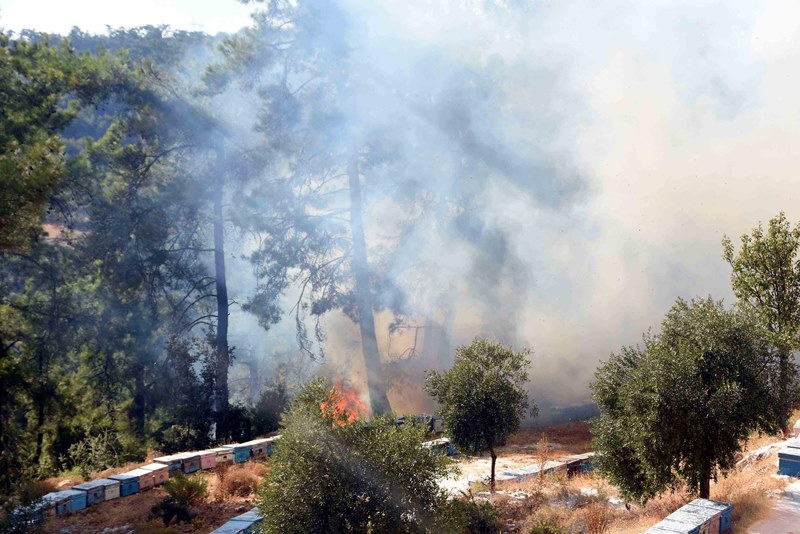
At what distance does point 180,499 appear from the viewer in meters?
22.3

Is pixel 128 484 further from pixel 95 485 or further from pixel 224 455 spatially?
pixel 224 455

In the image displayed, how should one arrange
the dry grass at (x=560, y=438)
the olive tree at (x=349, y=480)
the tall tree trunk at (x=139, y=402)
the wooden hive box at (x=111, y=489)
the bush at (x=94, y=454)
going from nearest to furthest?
the olive tree at (x=349, y=480) < the wooden hive box at (x=111, y=489) < the bush at (x=94, y=454) < the dry grass at (x=560, y=438) < the tall tree trunk at (x=139, y=402)

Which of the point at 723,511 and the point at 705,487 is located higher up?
the point at 705,487

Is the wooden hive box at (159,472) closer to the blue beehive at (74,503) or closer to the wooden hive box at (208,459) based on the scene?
the wooden hive box at (208,459)

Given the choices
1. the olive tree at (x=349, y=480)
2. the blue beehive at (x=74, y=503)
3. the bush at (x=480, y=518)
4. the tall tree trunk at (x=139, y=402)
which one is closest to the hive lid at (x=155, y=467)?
the blue beehive at (x=74, y=503)

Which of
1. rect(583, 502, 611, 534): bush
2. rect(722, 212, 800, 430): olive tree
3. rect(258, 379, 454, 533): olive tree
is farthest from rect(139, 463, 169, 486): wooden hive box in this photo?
rect(722, 212, 800, 430): olive tree

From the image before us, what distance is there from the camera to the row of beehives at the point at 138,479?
2228 cm

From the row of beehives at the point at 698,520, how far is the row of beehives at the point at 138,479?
10.2 meters

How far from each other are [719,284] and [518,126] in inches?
615

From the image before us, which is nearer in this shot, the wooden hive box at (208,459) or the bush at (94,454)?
the wooden hive box at (208,459)

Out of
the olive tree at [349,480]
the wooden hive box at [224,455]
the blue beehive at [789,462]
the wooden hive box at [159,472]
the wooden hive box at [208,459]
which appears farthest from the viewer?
the wooden hive box at [224,455]

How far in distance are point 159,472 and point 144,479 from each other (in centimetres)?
78

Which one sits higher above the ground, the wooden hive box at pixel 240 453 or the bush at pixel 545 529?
the wooden hive box at pixel 240 453

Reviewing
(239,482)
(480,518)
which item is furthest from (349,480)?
(239,482)
